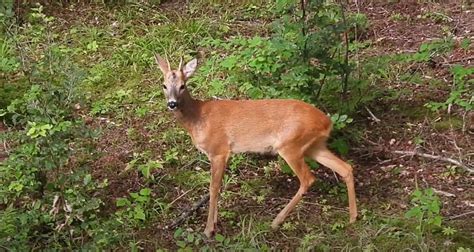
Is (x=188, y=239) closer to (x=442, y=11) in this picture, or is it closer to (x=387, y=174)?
(x=387, y=174)

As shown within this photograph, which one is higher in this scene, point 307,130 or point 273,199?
point 307,130

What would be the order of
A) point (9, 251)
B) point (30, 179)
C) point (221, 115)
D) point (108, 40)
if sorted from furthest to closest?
point (108, 40)
point (221, 115)
point (30, 179)
point (9, 251)

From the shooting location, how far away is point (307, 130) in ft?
18.9

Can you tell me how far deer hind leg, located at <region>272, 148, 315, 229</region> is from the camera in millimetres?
5766

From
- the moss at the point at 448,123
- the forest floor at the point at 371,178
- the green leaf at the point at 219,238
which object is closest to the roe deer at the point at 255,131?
the green leaf at the point at 219,238

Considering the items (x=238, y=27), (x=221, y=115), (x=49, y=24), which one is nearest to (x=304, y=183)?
(x=221, y=115)

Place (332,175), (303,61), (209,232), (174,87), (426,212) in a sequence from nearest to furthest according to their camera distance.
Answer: (426,212) → (209,232) → (174,87) → (303,61) → (332,175)

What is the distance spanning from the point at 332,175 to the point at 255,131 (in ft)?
2.76

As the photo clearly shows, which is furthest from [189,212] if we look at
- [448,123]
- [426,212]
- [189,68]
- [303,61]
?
[448,123]

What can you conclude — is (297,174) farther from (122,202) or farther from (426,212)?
(122,202)

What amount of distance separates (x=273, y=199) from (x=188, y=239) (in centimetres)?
90

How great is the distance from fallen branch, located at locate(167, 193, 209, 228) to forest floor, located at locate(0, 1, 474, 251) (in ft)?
0.11

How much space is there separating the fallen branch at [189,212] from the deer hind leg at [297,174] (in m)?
0.62

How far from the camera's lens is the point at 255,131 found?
5949 millimetres
